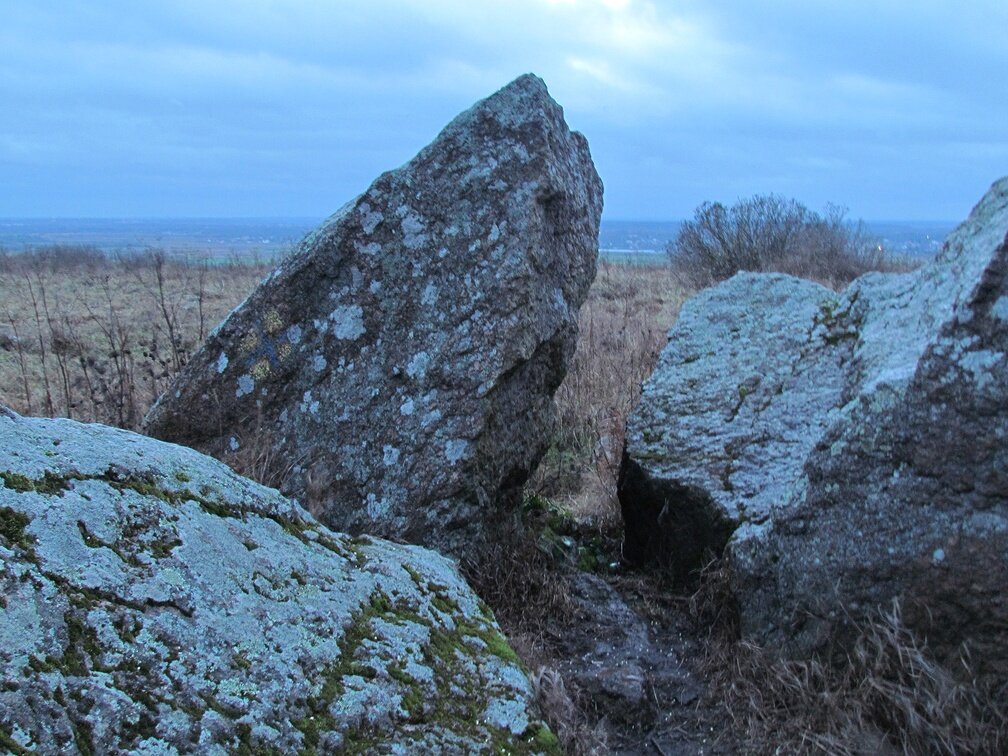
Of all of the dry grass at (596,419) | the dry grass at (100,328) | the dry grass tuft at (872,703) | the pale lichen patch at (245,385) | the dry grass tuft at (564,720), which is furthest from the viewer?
the dry grass at (100,328)

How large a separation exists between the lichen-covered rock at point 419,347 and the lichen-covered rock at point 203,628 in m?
1.14

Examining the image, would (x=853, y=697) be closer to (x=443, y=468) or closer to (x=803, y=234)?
(x=443, y=468)

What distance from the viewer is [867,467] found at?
2988mm

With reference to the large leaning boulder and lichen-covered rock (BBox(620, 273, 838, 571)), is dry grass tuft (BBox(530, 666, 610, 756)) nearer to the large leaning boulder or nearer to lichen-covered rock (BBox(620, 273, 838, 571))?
the large leaning boulder

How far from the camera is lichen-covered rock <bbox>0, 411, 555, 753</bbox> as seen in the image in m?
1.67

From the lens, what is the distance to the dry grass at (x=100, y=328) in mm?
5152

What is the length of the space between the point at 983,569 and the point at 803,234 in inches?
647

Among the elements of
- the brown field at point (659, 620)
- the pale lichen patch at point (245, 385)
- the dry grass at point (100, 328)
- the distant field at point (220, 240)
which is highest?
the distant field at point (220, 240)

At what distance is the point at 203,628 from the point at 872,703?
6.42 feet

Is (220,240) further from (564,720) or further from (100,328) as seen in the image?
(564,720)

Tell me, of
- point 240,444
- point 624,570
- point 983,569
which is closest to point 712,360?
point 624,570

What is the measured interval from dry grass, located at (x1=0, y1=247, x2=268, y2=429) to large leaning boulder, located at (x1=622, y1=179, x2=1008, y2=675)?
2.78 metres

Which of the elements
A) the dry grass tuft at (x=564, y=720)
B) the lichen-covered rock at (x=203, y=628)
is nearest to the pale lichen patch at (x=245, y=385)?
the lichen-covered rock at (x=203, y=628)

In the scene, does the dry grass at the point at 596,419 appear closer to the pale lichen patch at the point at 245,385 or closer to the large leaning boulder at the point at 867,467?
the large leaning boulder at the point at 867,467
